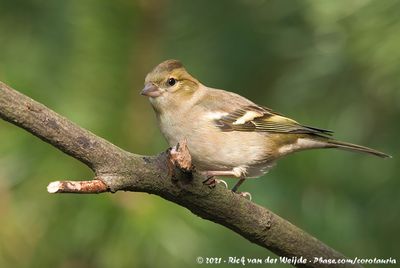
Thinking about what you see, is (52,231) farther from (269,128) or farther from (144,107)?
(269,128)

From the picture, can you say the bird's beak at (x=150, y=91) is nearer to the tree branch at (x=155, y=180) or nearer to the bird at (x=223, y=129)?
the bird at (x=223, y=129)

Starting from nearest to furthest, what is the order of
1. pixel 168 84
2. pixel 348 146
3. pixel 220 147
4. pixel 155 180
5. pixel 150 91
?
pixel 155 180 → pixel 220 147 → pixel 150 91 → pixel 348 146 → pixel 168 84

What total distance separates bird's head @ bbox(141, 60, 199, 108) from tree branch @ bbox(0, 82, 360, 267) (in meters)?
1.32

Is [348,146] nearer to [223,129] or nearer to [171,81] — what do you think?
[223,129]

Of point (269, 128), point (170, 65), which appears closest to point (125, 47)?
point (170, 65)

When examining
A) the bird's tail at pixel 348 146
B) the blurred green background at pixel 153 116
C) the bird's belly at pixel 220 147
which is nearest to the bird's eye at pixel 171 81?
the blurred green background at pixel 153 116

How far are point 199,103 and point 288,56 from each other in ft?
3.78

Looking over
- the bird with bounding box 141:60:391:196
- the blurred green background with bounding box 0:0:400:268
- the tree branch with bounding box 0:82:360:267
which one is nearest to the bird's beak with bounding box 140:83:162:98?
the bird with bounding box 141:60:391:196

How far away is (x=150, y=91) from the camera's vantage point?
4352mm

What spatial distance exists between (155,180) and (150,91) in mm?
1544

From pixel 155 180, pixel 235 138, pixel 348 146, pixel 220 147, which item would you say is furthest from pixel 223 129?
pixel 155 180

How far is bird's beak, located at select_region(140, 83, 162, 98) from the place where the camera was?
4298 millimetres

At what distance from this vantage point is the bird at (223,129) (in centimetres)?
425

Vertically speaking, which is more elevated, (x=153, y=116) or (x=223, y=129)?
(x=153, y=116)
